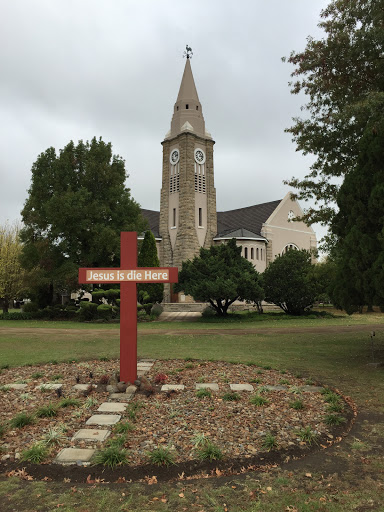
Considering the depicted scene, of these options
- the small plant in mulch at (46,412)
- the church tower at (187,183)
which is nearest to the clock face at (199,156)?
the church tower at (187,183)

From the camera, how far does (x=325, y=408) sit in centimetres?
634

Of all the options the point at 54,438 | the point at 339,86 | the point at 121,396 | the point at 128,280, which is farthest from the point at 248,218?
the point at 54,438

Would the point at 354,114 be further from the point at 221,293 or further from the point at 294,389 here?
the point at 221,293

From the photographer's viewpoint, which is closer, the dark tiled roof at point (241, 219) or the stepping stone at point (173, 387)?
the stepping stone at point (173, 387)

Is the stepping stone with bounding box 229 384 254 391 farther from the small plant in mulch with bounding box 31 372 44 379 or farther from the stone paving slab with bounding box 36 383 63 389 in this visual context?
the small plant in mulch with bounding box 31 372 44 379

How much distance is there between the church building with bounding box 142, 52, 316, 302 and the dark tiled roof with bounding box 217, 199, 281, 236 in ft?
1.60

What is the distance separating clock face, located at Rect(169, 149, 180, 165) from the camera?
42.7 metres

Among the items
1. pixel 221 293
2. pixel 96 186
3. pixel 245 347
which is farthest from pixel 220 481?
pixel 96 186

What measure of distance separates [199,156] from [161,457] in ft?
132

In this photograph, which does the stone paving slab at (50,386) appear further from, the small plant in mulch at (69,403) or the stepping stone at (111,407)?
the stepping stone at (111,407)

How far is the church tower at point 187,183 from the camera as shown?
4059 centimetres

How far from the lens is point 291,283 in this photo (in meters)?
30.5

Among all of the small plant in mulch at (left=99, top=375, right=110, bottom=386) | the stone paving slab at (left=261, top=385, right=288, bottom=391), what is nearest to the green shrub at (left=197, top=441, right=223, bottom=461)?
the stone paving slab at (left=261, top=385, right=288, bottom=391)

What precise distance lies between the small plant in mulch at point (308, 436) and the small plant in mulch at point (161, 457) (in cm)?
185
